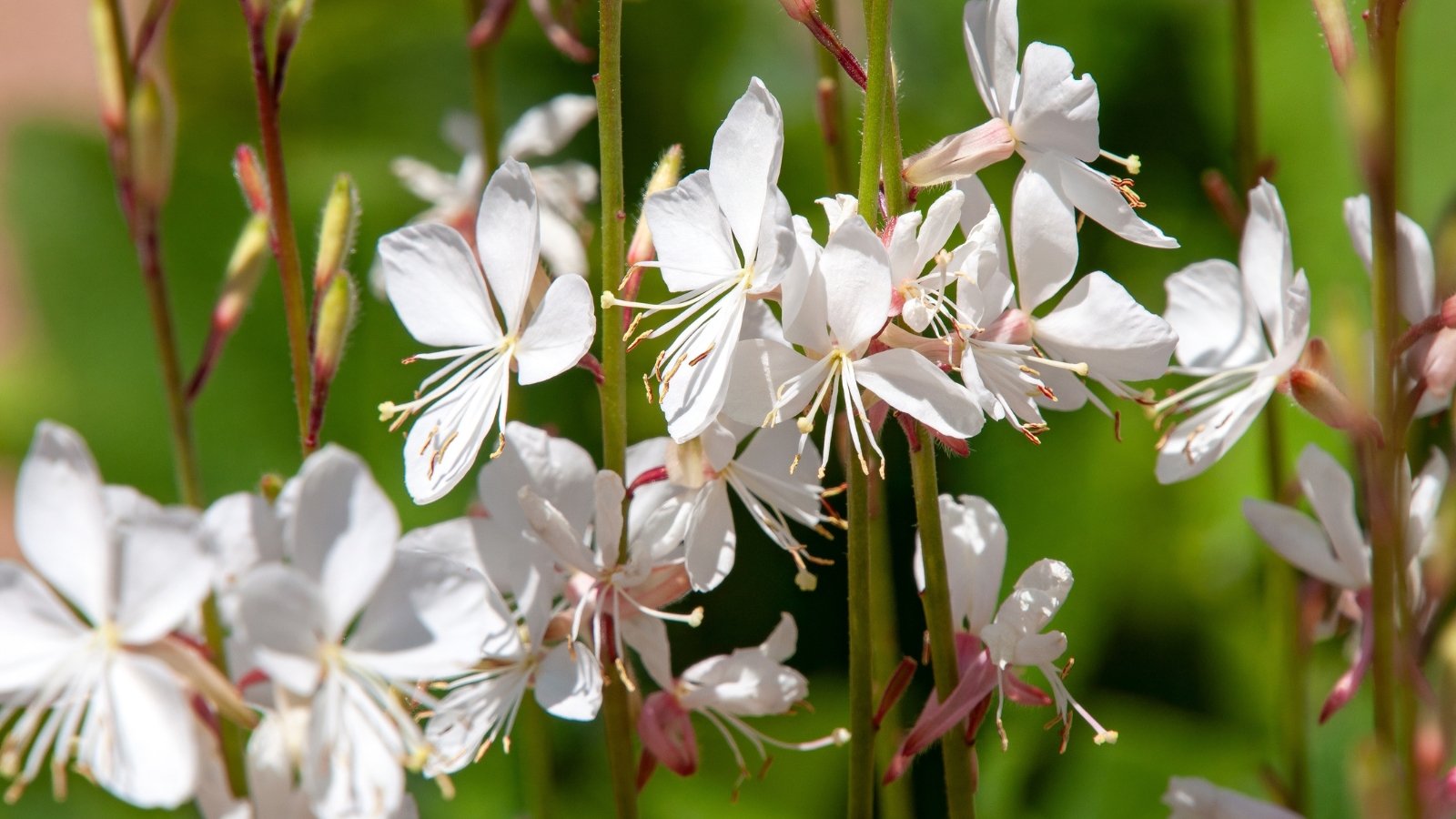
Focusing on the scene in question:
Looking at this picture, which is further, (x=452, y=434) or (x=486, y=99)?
(x=486, y=99)

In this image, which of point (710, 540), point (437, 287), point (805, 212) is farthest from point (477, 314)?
point (805, 212)

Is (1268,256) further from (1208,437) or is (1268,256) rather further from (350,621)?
(350,621)

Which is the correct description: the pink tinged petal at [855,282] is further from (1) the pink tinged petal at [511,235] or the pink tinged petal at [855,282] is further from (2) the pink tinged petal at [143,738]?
(2) the pink tinged petal at [143,738]

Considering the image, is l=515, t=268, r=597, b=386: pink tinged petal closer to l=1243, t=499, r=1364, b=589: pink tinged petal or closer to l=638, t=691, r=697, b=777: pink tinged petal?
l=638, t=691, r=697, b=777: pink tinged petal

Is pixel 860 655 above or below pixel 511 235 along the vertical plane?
below

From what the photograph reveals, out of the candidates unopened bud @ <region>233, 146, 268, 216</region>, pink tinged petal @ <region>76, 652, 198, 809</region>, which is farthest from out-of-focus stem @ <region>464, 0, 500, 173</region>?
pink tinged petal @ <region>76, 652, 198, 809</region>

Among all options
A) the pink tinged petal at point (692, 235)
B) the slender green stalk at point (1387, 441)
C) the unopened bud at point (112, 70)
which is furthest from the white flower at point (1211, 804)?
the unopened bud at point (112, 70)
